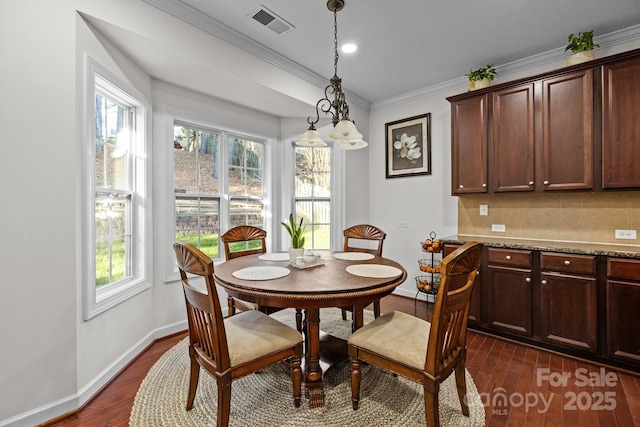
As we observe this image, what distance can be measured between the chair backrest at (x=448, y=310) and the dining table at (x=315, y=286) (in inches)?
13.8

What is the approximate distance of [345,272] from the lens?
191cm

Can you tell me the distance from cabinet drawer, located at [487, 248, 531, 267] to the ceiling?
1.99m

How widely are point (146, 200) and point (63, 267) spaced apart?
3.34 ft

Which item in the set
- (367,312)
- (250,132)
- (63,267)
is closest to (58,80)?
(63,267)

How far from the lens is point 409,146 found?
157 inches

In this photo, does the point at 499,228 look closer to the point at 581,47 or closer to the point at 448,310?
the point at 581,47

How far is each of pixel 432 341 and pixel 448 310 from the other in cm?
17

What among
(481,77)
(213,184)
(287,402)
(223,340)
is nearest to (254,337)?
(223,340)

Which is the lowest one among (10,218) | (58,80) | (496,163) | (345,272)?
(345,272)

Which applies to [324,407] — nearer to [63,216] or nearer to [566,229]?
[63,216]

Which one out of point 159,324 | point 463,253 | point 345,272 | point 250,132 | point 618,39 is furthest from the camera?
point 250,132

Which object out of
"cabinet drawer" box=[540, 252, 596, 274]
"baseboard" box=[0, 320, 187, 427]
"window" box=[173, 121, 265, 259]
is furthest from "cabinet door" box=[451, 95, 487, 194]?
"baseboard" box=[0, 320, 187, 427]

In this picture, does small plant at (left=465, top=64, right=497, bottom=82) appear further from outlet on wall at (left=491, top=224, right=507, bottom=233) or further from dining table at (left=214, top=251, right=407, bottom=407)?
dining table at (left=214, top=251, right=407, bottom=407)

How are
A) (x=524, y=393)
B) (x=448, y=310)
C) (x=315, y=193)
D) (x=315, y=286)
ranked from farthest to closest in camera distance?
1. (x=315, y=193)
2. (x=524, y=393)
3. (x=315, y=286)
4. (x=448, y=310)
